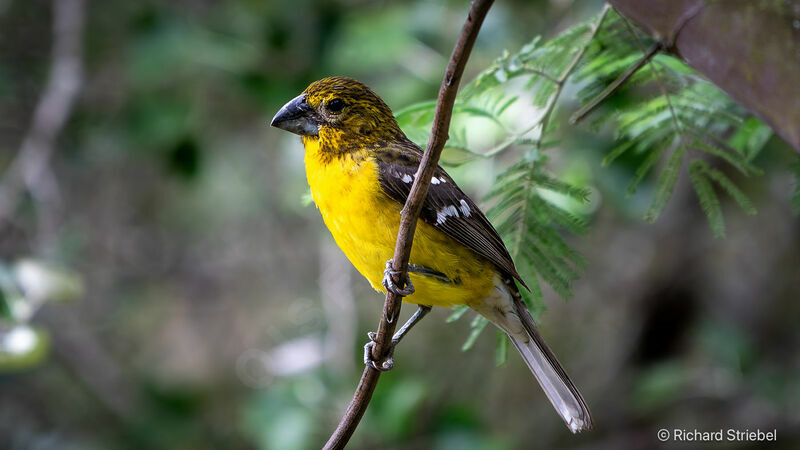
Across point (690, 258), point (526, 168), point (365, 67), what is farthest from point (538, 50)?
point (690, 258)

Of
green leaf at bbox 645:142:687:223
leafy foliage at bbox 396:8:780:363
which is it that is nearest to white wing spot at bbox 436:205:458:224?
leafy foliage at bbox 396:8:780:363

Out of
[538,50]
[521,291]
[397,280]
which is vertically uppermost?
[538,50]

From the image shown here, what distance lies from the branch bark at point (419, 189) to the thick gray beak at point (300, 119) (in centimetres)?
101

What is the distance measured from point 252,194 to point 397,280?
6055mm

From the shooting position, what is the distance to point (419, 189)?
1872 millimetres

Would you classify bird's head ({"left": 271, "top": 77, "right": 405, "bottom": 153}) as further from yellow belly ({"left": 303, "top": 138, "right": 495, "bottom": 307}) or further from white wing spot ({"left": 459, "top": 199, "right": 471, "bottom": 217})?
white wing spot ({"left": 459, "top": 199, "right": 471, "bottom": 217})

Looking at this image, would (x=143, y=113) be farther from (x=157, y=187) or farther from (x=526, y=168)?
(x=526, y=168)

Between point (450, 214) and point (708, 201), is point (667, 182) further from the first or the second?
point (450, 214)

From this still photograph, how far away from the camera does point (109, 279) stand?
729 centimetres

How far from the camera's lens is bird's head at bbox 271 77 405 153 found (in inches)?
116

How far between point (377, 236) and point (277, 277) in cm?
583

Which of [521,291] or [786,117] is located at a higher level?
[521,291]

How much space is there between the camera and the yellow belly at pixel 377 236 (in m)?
2.67

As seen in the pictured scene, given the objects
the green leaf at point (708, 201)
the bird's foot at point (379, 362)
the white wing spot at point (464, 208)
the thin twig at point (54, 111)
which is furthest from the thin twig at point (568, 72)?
the thin twig at point (54, 111)
